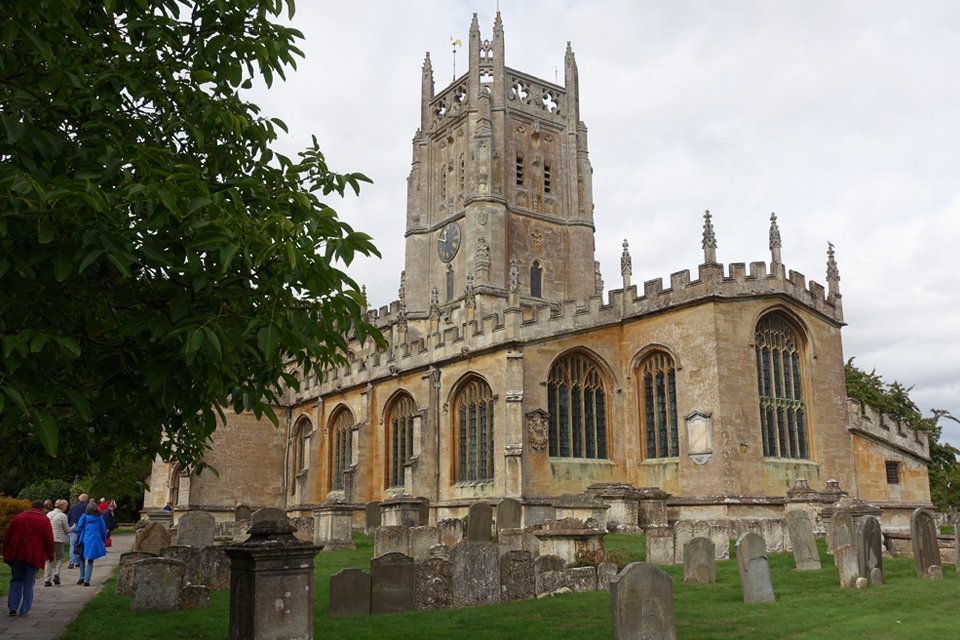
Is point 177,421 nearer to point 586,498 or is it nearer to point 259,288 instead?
point 259,288

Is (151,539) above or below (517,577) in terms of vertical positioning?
above

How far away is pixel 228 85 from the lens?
693 centimetres

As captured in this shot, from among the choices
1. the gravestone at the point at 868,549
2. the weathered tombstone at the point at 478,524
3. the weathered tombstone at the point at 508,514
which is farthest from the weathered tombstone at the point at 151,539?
the gravestone at the point at 868,549

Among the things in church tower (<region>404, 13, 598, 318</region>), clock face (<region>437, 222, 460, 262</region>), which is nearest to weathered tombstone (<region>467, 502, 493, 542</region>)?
church tower (<region>404, 13, 598, 318</region>)

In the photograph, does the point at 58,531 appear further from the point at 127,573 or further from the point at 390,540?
the point at 390,540

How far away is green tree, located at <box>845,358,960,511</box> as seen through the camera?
35719 millimetres

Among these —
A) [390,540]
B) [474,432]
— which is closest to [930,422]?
[474,432]

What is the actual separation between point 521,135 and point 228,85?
139ft

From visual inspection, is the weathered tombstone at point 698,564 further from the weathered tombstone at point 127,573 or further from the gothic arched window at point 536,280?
the gothic arched window at point 536,280

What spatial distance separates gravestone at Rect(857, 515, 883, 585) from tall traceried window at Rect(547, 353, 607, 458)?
40.4ft

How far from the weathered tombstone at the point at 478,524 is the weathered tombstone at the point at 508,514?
3.76ft

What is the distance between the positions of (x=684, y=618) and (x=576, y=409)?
15012 millimetres

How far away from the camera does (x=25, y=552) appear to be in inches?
439

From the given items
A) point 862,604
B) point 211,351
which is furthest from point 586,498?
point 211,351
